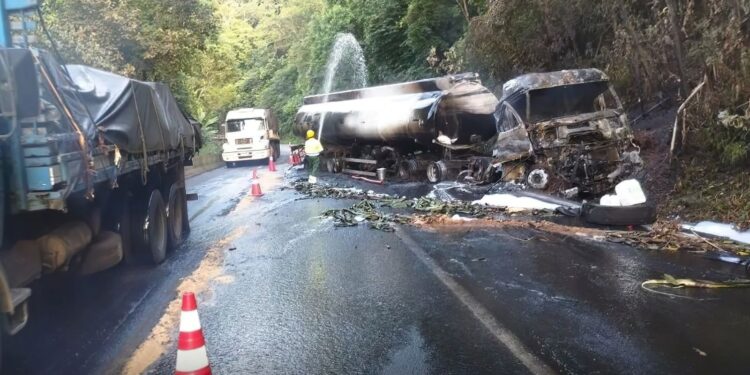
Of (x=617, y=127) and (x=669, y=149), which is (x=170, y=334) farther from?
(x=669, y=149)

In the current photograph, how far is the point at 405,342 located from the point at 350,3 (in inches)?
1305

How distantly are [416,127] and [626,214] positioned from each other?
776 centimetres

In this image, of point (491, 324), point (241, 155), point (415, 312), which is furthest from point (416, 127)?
point (241, 155)

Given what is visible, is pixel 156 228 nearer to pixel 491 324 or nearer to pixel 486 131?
pixel 491 324

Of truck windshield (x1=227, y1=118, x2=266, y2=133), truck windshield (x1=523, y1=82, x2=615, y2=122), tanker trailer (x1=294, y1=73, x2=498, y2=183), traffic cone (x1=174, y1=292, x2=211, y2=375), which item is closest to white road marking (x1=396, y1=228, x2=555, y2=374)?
traffic cone (x1=174, y1=292, x2=211, y2=375)

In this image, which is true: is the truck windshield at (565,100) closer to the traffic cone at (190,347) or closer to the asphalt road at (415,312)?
the asphalt road at (415,312)

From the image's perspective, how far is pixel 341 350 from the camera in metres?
4.71

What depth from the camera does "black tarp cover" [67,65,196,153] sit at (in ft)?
20.4

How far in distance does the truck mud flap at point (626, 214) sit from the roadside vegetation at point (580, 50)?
772 millimetres

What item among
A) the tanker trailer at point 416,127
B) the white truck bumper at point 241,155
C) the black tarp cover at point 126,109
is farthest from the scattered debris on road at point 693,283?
the white truck bumper at point 241,155

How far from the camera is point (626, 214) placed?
29.7 ft

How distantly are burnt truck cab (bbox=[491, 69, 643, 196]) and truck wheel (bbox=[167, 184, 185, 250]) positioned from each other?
640 cm

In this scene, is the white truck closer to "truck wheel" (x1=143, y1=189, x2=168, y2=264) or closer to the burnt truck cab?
the burnt truck cab

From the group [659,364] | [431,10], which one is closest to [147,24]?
[431,10]
